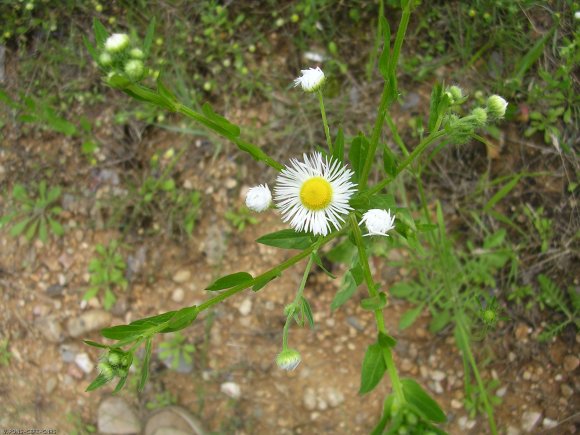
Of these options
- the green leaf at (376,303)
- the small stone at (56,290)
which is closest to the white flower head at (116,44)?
the green leaf at (376,303)

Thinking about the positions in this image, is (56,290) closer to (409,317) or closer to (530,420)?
(409,317)

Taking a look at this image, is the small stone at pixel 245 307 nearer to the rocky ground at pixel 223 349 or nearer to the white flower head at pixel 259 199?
the rocky ground at pixel 223 349

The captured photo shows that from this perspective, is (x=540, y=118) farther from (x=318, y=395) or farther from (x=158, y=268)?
(x=158, y=268)

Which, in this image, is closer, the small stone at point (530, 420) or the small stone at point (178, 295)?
the small stone at point (530, 420)

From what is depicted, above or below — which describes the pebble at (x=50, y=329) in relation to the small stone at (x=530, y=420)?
above

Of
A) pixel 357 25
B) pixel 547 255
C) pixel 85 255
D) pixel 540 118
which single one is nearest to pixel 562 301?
pixel 547 255

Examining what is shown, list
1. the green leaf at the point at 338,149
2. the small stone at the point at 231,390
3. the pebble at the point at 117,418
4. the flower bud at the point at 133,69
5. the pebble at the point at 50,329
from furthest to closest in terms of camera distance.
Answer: the pebble at the point at 50,329, the pebble at the point at 117,418, the small stone at the point at 231,390, the green leaf at the point at 338,149, the flower bud at the point at 133,69

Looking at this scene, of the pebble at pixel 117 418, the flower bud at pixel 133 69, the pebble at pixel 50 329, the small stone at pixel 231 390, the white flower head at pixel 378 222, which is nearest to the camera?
the flower bud at pixel 133 69

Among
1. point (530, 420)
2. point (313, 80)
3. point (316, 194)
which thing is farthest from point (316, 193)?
point (530, 420)
